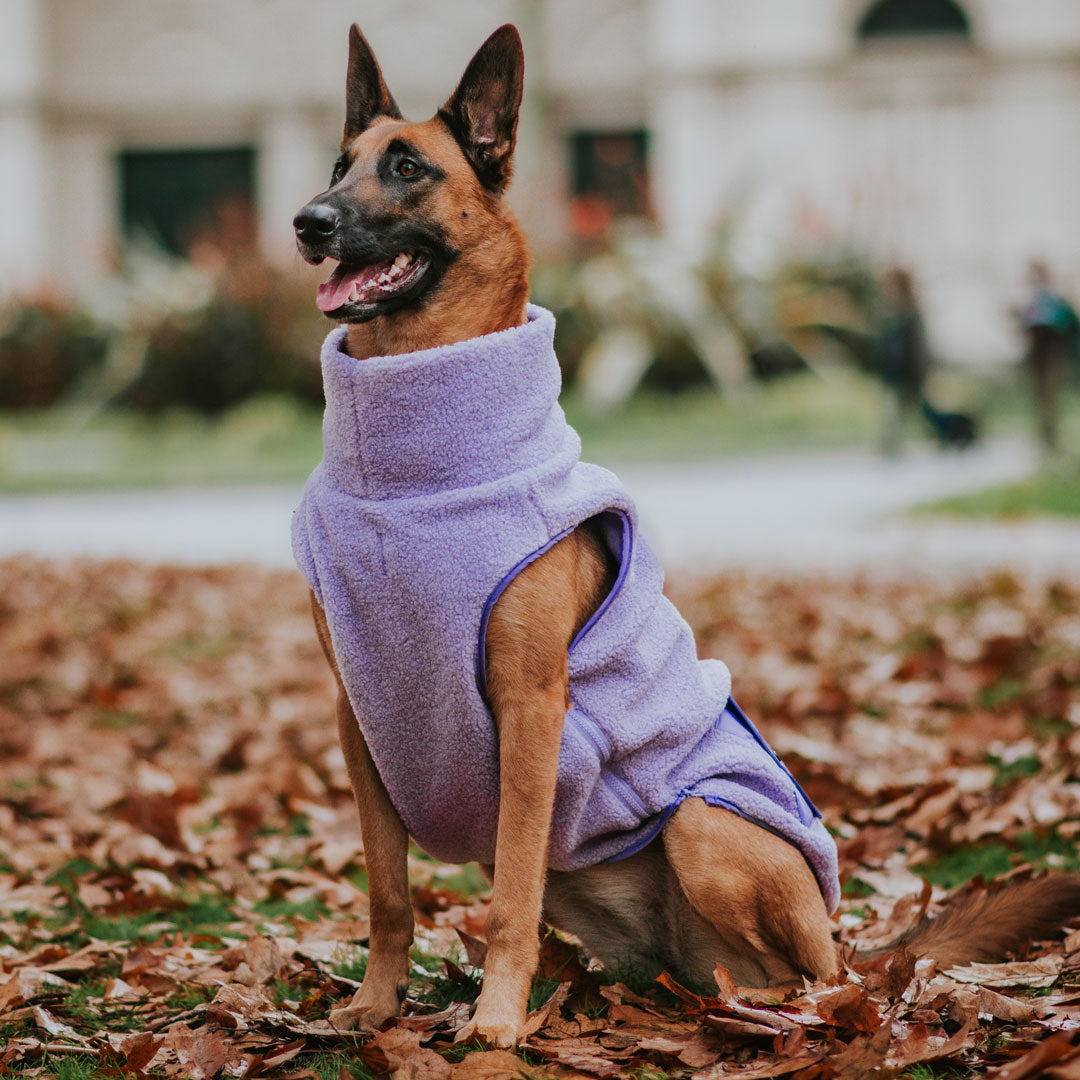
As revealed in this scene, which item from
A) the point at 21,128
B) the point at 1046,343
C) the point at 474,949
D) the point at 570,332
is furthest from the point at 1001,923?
the point at 21,128

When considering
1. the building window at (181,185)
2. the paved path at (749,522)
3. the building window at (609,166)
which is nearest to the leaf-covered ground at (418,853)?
the paved path at (749,522)

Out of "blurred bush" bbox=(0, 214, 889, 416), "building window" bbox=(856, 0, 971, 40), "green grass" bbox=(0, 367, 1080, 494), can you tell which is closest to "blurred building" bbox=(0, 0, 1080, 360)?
"building window" bbox=(856, 0, 971, 40)

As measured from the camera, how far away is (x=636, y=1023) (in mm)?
2740

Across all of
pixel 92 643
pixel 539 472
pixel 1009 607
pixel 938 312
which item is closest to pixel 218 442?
pixel 92 643

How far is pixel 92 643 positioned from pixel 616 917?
484cm

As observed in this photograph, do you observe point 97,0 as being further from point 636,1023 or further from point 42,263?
point 636,1023

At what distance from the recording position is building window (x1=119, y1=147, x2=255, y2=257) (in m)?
27.4

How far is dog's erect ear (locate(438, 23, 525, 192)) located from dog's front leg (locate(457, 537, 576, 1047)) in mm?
829

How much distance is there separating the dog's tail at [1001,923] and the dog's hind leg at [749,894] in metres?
0.24

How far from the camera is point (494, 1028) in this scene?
263 cm

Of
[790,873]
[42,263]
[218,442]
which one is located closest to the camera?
[790,873]

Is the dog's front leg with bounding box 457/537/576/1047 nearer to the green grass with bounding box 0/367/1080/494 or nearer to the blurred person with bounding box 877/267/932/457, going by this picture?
the green grass with bounding box 0/367/1080/494

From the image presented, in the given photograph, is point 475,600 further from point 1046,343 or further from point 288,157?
point 288,157

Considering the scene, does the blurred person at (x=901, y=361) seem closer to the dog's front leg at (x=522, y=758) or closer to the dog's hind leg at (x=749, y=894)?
the dog's hind leg at (x=749, y=894)
